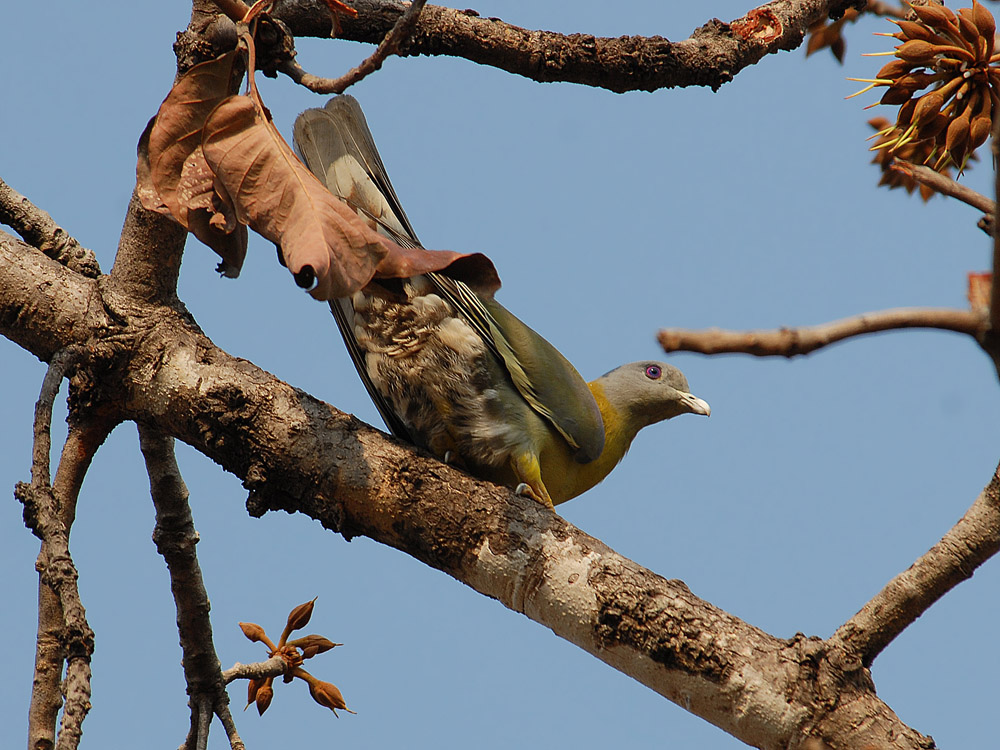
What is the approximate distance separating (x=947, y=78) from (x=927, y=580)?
1554 mm

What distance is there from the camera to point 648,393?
5.09 m

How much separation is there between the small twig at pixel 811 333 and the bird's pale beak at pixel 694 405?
14.3 feet

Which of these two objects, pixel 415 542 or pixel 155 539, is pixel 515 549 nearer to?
pixel 415 542

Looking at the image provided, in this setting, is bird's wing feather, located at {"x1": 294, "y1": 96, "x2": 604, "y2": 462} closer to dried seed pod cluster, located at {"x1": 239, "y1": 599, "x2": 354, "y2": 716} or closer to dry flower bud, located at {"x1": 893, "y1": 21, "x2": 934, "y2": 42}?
dried seed pod cluster, located at {"x1": 239, "y1": 599, "x2": 354, "y2": 716}

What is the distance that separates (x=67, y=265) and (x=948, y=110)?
2864 mm

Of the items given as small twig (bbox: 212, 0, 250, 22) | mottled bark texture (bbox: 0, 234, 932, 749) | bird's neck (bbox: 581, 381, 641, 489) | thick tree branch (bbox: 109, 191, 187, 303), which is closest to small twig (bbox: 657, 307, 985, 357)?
mottled bark texture (bbox: 0, 234, 932, 749)

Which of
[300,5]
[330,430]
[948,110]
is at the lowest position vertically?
[330,430]

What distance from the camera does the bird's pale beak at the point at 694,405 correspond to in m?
5.18

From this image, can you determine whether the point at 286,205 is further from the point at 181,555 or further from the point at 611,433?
the point at 611,433

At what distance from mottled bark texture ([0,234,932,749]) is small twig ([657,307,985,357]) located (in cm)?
187

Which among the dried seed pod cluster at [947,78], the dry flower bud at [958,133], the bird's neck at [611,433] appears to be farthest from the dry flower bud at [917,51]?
the bird's neck at [611,433]

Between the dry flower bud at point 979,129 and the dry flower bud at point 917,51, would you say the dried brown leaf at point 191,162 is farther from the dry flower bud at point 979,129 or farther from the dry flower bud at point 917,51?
the dry flower bud at point 979,129

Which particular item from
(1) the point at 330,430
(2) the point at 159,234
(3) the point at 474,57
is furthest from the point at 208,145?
(3) the point at 474,57

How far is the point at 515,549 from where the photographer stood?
2.78 meters
